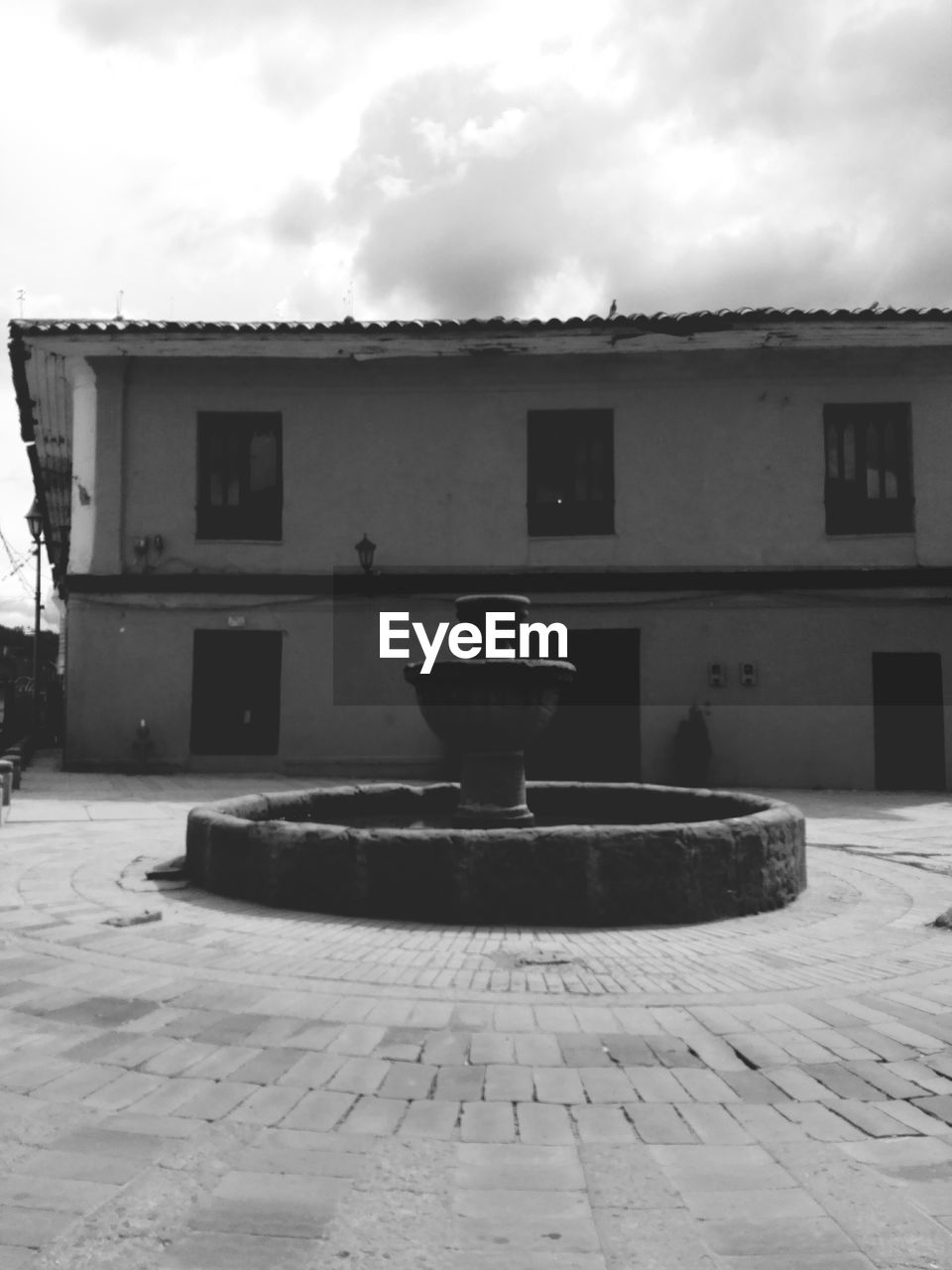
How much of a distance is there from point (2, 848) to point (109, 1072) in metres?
5.23

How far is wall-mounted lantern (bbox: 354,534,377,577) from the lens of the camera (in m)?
15.1

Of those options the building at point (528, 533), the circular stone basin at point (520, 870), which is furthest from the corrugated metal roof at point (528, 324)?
the circular stone basin at point (520, 870)

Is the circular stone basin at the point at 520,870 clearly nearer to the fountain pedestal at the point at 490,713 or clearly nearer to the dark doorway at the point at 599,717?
the fountain pedestal at the point at 490,713

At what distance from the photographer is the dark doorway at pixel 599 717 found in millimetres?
15227

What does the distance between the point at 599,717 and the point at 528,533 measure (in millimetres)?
2894

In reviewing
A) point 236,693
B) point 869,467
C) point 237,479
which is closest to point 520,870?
point 236,693

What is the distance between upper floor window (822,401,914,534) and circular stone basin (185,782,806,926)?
10243 mm

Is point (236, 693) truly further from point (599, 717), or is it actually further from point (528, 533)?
point (599, 717)

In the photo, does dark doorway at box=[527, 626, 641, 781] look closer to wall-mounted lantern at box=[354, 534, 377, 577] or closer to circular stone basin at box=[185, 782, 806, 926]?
wall-mounted lantern at box=[354, 534, 377, 577]

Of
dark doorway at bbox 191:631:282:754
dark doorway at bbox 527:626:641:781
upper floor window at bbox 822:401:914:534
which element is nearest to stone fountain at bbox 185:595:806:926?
dark doorway at bbox 527:626:641:781

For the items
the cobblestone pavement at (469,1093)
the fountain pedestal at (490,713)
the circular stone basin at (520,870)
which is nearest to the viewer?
the cobblestone pavement at (469,1093)

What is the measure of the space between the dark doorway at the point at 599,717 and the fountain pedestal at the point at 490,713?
806cm

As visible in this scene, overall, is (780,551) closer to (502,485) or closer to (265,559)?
(502,485)

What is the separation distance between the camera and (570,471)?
51.1 ft
